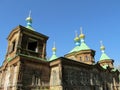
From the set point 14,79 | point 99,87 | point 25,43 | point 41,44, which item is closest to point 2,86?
point 14,79

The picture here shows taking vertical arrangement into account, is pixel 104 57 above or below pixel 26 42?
below

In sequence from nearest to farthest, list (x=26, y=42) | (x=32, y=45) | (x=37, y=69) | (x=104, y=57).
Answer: (x=37, y=69)
(x=26, y=42)
(x=32, y=45)
(x=104, y=57)

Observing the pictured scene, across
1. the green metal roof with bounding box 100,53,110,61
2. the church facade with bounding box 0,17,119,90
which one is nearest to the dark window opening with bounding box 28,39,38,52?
the church facade with bounding box 0,17,119,90

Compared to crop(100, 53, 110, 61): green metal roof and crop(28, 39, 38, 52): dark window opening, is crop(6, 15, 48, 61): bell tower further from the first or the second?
crop(100, 53, 110, 61): green metal roof

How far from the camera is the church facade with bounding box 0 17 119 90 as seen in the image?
17.7 metres

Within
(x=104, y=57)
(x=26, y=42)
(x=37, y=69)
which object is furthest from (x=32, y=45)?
(x=104, y=57)

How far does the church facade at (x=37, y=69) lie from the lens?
1770cm

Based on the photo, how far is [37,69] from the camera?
19172 mm

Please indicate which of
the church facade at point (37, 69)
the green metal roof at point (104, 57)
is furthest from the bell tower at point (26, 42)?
the green metal roof at point (104, 57)

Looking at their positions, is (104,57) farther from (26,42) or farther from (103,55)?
(26,42)

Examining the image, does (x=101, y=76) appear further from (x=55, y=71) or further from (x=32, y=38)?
(x=32, y=38)

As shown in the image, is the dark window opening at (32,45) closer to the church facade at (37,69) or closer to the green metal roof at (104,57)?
the church facade at (37,69)

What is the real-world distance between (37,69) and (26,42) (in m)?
4.33

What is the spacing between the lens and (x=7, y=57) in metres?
21.9
